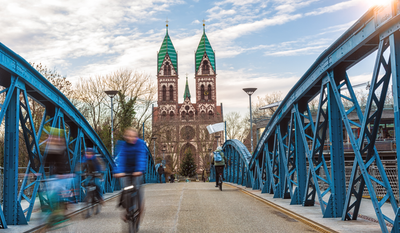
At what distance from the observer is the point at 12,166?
8344mm

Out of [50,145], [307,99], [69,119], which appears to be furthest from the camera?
[69,119]

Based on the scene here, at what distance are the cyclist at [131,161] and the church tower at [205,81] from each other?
97.5 m

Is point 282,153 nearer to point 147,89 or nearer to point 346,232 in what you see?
point 346,232

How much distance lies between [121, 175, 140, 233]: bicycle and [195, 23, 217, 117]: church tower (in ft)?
321

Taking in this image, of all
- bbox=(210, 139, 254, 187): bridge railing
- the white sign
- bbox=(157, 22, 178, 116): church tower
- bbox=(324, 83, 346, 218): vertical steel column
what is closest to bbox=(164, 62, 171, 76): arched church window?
bbox=(157, 22, 178, 116): church tower

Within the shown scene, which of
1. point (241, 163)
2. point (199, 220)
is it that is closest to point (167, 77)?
point (241, 163)

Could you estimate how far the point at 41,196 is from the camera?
656cm

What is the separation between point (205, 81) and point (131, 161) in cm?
10003

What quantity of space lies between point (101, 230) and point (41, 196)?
1.43 metres

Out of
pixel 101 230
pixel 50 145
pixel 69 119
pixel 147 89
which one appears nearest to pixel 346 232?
pixel 101 230

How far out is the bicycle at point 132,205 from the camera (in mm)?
6867

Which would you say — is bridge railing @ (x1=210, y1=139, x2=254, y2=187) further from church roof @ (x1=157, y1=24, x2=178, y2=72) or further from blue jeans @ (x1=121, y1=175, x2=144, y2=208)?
church roof @ (x1=157, y1=24, x2=178, y2=72)

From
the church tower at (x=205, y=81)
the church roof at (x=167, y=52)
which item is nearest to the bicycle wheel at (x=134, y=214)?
the church tower at (x=205, y=81)

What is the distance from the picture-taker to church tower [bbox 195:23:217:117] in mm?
105812
